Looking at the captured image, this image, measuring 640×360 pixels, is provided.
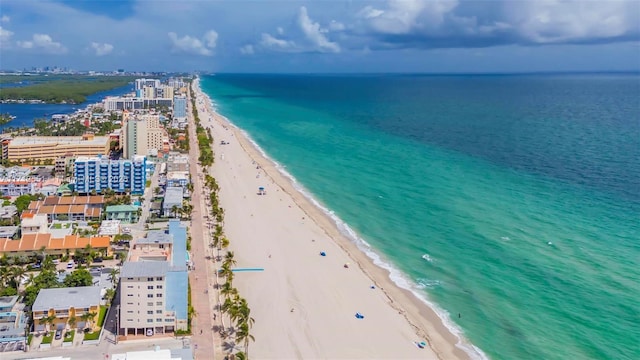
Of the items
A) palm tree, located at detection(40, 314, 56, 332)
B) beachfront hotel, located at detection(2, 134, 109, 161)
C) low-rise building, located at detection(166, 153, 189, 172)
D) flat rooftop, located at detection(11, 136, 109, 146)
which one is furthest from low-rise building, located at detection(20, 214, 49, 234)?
flat rooftop, located at detection(11, 136, 109, 146)

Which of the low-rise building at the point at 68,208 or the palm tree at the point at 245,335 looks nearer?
the palm tree at the point at 245,335

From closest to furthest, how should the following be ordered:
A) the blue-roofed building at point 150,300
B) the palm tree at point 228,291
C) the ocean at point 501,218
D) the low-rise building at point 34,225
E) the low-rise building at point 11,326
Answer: the low-rise building at point 11,326
the blue-roofed building at point 150,300
the ocean at point 501,218
the palm tree at point 228,291
the low-rise building at point 34,225

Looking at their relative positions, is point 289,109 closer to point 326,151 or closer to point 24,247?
point 326,151

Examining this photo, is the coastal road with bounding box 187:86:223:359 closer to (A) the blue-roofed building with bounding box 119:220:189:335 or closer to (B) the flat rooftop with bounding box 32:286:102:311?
(A) the blue-roofed building with bounding box 119:220:189:335

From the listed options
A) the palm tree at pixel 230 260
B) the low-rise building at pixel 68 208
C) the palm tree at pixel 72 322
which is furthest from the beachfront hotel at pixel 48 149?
the palm tree at pixel 72 322

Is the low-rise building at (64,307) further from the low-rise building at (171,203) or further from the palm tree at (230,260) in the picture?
the low-rise building at (171,203)

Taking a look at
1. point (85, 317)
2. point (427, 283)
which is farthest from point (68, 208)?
point (427, 283)

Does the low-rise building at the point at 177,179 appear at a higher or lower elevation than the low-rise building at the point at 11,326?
higher
